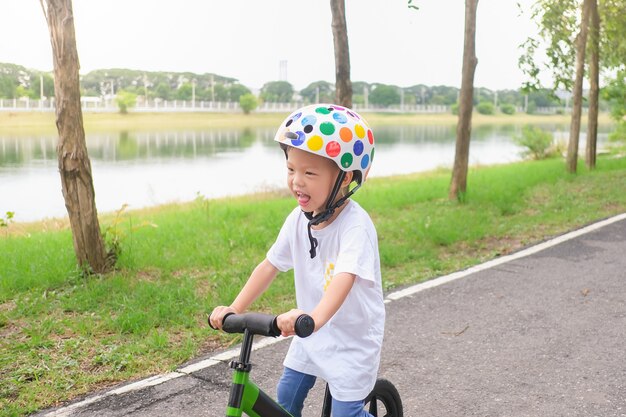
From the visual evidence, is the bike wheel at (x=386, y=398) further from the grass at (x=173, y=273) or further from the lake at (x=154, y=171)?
the lake at (x=154, y=171)

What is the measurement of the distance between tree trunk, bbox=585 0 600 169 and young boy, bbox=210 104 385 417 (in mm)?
14864

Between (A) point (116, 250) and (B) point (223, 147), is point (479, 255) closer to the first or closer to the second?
(A) point (116, 250)

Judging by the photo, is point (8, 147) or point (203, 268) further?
point (8, 147)

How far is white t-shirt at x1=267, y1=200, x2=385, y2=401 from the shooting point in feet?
8.36

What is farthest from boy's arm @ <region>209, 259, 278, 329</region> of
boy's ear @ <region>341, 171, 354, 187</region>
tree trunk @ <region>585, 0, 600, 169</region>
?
tree trunk @ <region>585, 0, 600, 169</region>

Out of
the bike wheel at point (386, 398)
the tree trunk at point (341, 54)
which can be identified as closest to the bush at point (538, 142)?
the tree trunk at point (341, 54)

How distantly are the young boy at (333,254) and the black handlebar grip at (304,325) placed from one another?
0.23 meters

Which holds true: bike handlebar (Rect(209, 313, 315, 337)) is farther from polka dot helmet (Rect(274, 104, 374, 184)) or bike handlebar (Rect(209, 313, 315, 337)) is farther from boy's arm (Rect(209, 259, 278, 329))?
polka dot helmet (Rect(274, 104, 374, 184))

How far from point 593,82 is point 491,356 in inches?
542

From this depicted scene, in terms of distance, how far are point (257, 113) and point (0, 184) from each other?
185 feet

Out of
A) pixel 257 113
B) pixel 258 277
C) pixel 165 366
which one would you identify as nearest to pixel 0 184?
pixel 165 366

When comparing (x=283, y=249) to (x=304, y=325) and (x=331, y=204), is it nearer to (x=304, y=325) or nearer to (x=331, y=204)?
(x=331, y=204)

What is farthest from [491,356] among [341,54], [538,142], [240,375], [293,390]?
[538,142]

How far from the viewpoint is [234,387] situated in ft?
7.36
